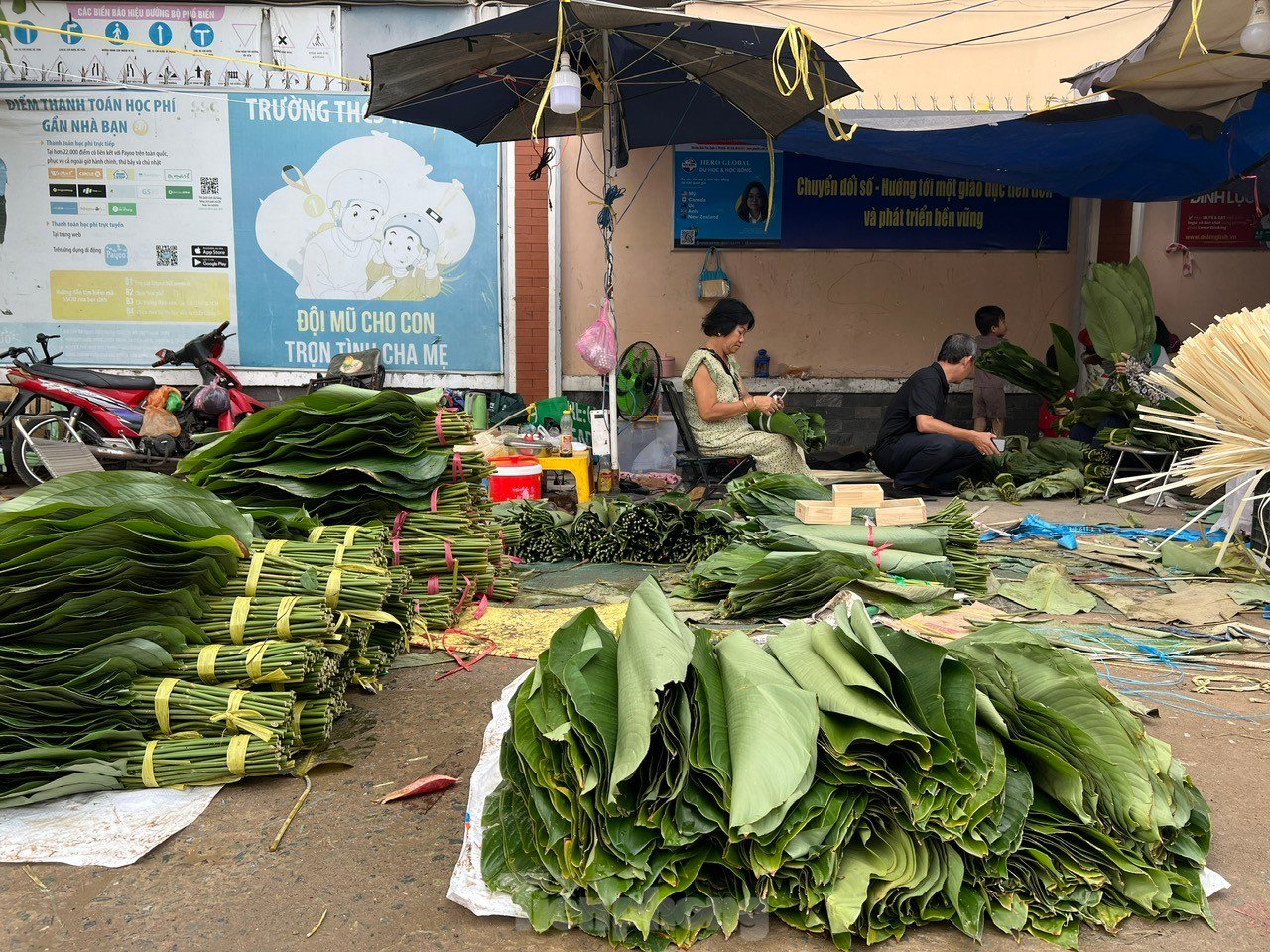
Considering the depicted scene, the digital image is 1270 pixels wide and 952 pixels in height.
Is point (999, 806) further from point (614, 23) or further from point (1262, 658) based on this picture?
point (614, 23)

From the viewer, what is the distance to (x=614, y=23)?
5.10 m

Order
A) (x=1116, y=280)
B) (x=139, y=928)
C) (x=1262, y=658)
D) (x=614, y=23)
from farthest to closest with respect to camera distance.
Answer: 1. (x=1116, y=280)
2. (x=614, y=23)
3. (x=1262, y=658)
4. (x=139, y=928)

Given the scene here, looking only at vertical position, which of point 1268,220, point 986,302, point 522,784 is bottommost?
point 522,784

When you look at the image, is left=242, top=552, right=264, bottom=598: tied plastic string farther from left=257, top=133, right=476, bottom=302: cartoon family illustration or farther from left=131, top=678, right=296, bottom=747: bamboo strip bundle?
left=257, top=133, right=476, bottom=302: cartoon family illustration

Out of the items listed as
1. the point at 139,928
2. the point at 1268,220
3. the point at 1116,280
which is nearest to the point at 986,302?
the point at 1116,280

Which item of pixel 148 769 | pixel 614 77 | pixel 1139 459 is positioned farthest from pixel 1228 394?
pixel 614 77

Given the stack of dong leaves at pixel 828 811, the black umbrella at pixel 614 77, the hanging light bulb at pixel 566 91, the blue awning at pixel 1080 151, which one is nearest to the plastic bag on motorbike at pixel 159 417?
the black umbrella at pixel 614 77

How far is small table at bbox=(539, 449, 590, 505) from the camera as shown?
273 inches

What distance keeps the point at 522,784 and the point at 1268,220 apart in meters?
9.35

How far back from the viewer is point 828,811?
2.12 m

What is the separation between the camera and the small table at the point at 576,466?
6930 mm

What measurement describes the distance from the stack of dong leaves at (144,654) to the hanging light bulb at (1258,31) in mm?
5149

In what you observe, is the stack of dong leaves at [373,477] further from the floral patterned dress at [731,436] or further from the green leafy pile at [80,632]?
the floral patterned dress at [731,436]

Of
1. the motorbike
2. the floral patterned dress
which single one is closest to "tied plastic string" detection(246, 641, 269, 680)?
the floral patterned dress
